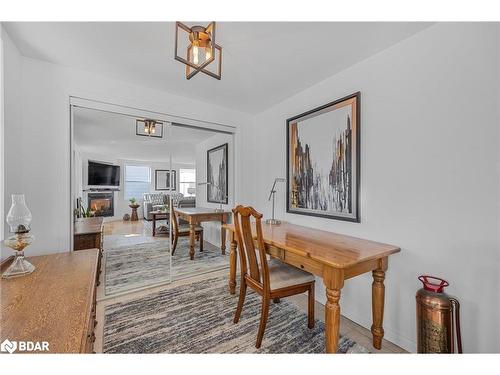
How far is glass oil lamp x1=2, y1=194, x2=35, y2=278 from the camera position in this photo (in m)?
A: 1.24

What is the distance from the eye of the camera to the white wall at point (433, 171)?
1230mm

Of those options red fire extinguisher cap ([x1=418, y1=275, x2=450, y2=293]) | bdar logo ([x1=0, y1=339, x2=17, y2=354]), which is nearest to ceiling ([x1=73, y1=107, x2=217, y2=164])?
bdar logo ([x1=0, y1=339, x2=17, y2=354])

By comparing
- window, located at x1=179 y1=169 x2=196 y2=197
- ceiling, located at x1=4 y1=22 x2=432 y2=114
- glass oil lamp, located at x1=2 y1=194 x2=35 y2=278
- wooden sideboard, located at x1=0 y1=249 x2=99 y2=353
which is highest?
ceiling, located at x1=4 y1=22 x2=432 y2=114

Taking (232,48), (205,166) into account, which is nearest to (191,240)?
(205,166)

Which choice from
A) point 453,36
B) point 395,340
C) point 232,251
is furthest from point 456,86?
point 232,251

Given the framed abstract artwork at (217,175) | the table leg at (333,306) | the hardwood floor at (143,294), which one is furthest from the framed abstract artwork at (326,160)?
the framed abstract artwork at (217,175)

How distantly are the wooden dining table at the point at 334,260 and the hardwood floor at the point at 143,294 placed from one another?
5.0 inches

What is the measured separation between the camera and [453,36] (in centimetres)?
136

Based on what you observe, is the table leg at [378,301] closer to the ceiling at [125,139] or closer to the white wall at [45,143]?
the ceiling at [125,139]

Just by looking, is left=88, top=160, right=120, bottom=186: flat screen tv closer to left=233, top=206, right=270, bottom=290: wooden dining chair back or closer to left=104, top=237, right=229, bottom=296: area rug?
left=104, top=237, right=229, bottom=296: area rug

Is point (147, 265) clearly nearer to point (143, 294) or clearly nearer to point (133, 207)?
point (143, 294)

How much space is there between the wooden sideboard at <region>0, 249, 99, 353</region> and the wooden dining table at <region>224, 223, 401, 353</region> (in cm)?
118

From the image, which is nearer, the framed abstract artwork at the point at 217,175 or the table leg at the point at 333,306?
the table leg at the point at 333,306

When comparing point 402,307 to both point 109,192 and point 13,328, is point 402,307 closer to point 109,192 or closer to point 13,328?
point 13,328
